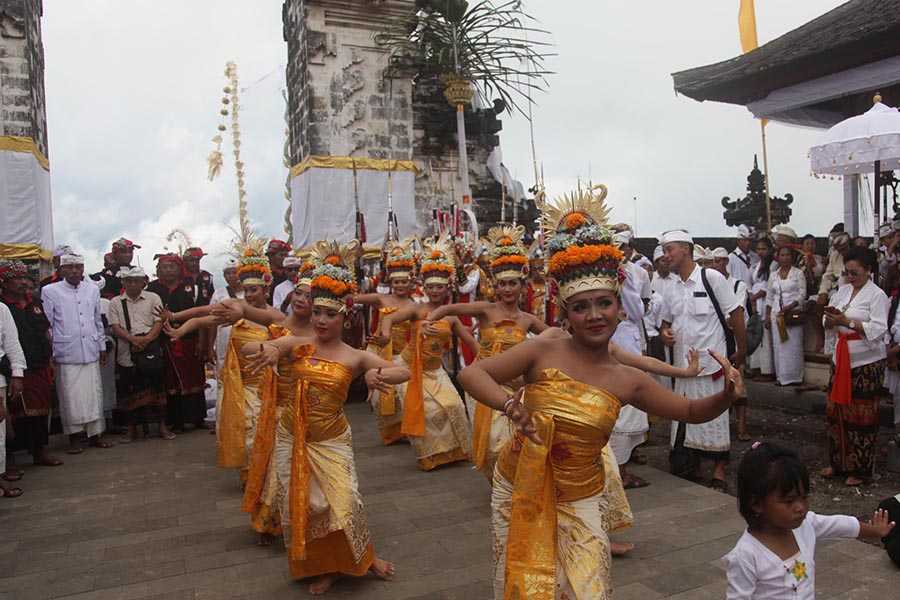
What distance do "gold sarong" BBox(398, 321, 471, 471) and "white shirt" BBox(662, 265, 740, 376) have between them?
223cm

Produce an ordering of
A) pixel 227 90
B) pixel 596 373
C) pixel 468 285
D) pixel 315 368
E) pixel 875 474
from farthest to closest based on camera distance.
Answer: pixel 227 90
pixel 468 285
pixel 875 474
pixel 315 368
pixel 596 373

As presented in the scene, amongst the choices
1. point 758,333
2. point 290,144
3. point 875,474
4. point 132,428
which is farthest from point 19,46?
point 875,474

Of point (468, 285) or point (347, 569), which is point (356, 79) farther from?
point (347, 569)

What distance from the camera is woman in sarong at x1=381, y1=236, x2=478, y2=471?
6727mm

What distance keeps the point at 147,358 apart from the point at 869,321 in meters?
7.57

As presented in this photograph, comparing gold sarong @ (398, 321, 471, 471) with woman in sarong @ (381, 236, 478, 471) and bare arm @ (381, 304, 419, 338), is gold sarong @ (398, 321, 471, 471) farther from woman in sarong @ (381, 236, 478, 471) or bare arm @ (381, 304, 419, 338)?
bare arm @ (381, 304, 419, 338)

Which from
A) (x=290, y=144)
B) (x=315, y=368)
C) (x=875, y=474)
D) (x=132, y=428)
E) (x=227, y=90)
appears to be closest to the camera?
(x=315, y=368)

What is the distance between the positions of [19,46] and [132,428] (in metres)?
6.66

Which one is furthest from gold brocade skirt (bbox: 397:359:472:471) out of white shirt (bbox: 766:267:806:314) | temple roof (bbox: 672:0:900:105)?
temple roof (bbox: 672:0:900:105)

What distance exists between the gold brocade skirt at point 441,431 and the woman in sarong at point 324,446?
2428mm

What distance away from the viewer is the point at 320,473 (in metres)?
4.34

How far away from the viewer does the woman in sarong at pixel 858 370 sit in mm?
5918

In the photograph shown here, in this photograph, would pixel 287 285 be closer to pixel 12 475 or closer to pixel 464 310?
pixel 12 475

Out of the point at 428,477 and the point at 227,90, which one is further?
the point at 227,90
